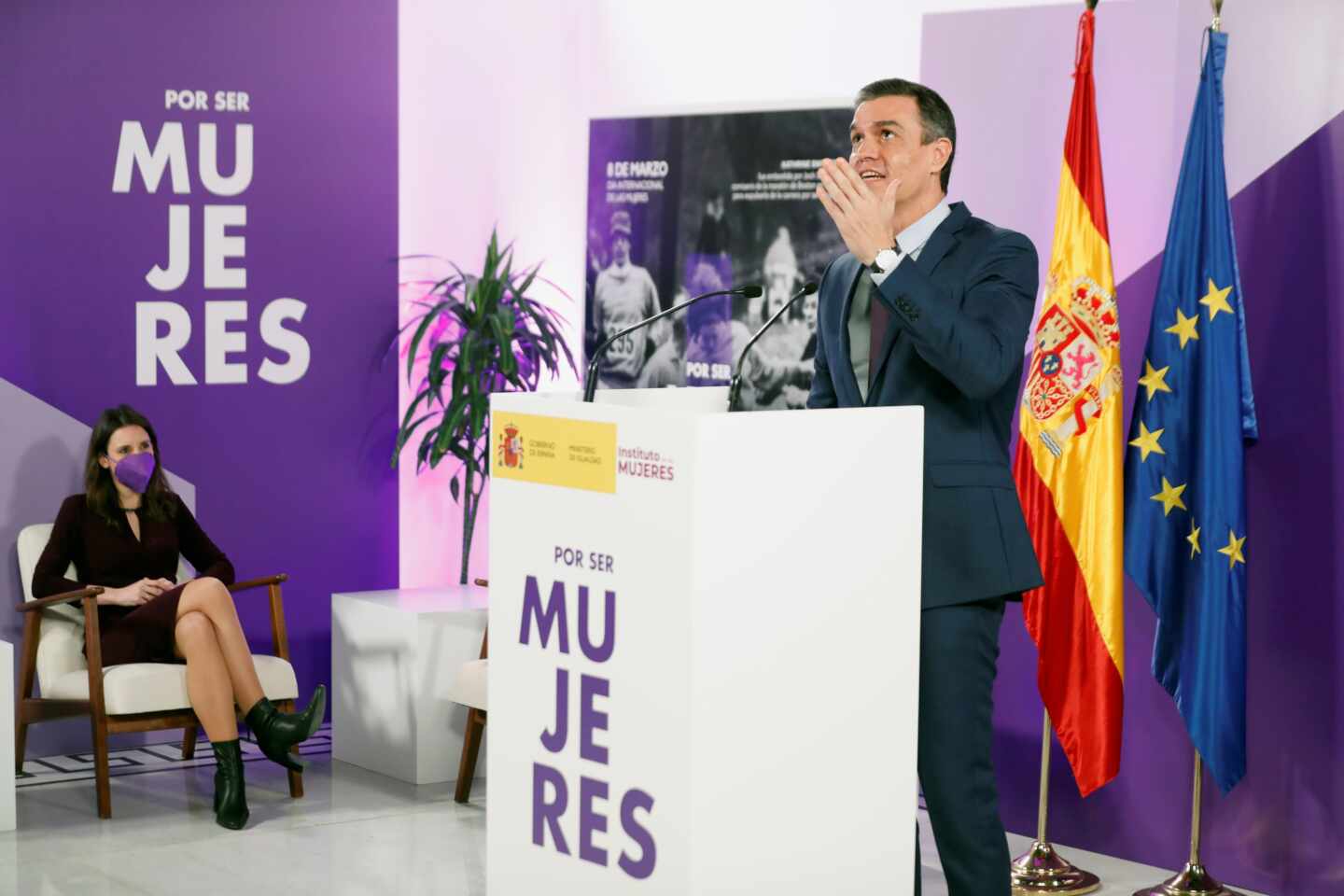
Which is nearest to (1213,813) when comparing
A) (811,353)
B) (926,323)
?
(811,353)

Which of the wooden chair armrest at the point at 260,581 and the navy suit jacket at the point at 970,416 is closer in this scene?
the navy suit jacket at the point at 970,416

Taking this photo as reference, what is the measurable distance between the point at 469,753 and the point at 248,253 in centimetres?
204

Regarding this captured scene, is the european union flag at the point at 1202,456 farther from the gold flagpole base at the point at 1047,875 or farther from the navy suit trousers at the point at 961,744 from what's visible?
the navy suit trousers at the point at 961,744

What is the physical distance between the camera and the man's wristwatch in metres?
2.71

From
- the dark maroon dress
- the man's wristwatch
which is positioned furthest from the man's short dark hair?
the dark maroon dress

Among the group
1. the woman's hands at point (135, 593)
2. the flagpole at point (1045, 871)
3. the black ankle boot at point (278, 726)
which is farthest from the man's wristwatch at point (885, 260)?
the woman's hands at point (135, 593)

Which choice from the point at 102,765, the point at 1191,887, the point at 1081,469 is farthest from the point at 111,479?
the point at 1191,887

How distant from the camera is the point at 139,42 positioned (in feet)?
19.7

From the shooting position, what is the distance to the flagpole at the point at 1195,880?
4391 mm

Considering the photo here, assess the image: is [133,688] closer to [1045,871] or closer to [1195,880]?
[1045,871]

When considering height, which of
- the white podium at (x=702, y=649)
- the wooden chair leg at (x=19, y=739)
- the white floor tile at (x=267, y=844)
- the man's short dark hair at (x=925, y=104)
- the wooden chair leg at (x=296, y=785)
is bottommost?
the white floor tile at (x=267, y=844)

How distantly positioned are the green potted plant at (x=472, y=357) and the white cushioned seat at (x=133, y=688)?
55.1 inches

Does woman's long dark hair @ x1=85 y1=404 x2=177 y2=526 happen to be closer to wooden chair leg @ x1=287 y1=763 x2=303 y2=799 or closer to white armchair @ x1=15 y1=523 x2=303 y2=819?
white armchair @ x1=15 y1=523 x2=303 y2=819

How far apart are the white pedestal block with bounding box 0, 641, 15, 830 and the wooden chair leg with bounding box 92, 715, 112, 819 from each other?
0.25m
